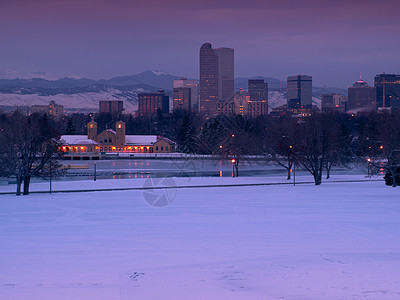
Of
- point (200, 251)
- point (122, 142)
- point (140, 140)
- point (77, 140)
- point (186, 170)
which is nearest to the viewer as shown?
point (200, 251)

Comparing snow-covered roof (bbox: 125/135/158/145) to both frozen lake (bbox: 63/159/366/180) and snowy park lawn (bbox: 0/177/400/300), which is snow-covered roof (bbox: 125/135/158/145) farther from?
snowy park lawn (bbox: 0/177/400/300)

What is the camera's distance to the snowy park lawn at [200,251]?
46.0ft

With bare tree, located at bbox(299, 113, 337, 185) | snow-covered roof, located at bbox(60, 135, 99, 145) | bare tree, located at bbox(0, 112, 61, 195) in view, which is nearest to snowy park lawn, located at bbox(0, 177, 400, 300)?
bare tree, located at bbox(0, 112, 61, 195)

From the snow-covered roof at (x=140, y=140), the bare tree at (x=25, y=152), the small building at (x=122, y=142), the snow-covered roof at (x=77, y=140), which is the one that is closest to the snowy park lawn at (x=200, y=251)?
the bare tree at (x=25, y=152)

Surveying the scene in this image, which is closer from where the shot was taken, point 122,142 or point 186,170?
point 186,170

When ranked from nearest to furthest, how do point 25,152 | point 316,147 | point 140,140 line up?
point 25,152 → point 316,147 → point 140,140

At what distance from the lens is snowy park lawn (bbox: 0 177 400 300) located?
14023mm

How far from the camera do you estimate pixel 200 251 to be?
61.8 feet

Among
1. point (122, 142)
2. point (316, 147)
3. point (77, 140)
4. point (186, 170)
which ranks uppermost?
point (77, 140)

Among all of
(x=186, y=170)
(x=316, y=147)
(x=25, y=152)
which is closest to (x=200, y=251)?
(x=25, y=152)

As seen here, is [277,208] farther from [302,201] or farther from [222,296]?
[222,296]

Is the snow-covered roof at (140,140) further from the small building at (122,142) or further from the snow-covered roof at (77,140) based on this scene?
the snow-covered roof at (77,140)

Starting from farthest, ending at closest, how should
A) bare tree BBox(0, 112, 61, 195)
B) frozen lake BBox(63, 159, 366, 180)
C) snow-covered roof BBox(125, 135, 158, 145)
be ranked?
snow-covered roof BBox(125, 135, 158, 145), frozen lake BBox(63, 159, 366, 180), bare tree BBox(0, 112, 61, 195)

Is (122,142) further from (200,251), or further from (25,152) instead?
(200,251)
